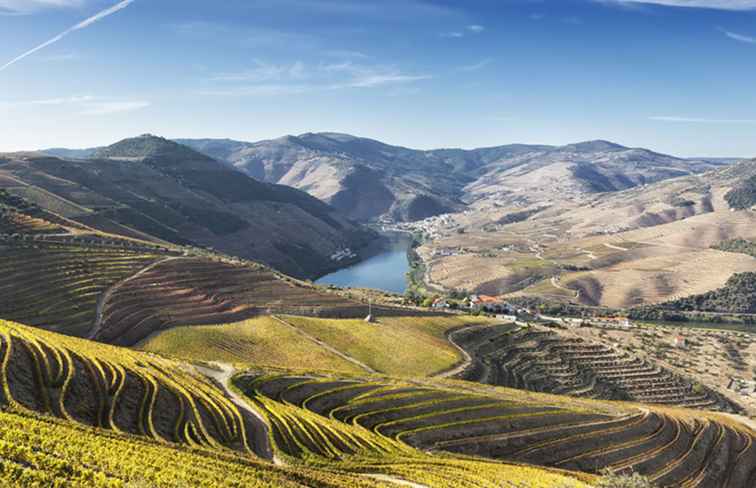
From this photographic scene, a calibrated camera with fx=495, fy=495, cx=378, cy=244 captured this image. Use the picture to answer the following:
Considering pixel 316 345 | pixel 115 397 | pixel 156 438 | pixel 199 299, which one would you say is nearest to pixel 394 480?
pixel 156 438

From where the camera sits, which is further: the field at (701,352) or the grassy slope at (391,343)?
the field at (701,352)

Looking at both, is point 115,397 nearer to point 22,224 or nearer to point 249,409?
point 249,409

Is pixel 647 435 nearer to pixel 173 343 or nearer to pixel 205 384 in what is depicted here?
pixel 205 384

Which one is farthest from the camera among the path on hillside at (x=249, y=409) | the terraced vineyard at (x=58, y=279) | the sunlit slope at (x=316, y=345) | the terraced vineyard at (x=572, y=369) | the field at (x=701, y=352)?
the field at (x=701, y=352)

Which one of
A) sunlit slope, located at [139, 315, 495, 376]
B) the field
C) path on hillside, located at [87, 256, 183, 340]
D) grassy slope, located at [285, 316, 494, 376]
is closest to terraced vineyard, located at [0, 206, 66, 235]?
path on hillside, located at [87, 256, 183, 340]

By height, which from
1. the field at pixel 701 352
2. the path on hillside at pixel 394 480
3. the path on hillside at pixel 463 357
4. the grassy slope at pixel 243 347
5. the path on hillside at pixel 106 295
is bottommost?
the field at pixel 701 352

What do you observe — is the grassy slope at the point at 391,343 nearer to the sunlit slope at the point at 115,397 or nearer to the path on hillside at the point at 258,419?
the path on hillside at the point at 258,419

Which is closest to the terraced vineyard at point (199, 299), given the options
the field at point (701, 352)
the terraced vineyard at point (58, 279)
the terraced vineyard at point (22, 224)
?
the terraced vineyard at point (58, 279)

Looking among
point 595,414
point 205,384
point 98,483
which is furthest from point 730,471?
point 98,483

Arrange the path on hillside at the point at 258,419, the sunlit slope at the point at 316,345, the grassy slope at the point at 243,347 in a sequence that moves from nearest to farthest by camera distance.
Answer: the path on hillside at the point at 258,419 → the grassy slope at the point at 243,347 → the sunlit slope at the point at 316,345

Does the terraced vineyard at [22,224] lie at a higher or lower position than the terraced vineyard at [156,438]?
higher
